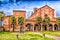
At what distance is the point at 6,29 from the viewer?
12539 mm

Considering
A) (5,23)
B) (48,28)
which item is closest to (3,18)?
(5,23)

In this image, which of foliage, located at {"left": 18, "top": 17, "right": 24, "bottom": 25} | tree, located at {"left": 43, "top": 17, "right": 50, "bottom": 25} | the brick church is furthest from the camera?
tree, located at {"left": 43, "top": 17, "right": 50, "bottom": 25}

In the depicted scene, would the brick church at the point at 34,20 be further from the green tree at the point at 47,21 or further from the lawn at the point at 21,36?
the lawn at the point at 21,36

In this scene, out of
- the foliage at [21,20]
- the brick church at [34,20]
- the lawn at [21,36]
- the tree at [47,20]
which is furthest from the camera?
the tree at [47,20]

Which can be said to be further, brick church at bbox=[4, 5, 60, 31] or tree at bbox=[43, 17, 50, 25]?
tree at bbox=[43, 17, 50, 25]

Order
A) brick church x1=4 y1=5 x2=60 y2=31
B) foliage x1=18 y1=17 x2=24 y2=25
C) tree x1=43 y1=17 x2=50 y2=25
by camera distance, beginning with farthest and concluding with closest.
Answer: tree x1=43 y1=17 x2=50 y2=25
brick church x1=4 y1=5 x2=60 y2=31
foliage x1=18 y1=17 x2=24 y2=25

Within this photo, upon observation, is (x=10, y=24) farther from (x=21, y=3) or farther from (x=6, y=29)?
(x=21, y=3)

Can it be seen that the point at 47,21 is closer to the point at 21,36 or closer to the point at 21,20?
the point at 21,20

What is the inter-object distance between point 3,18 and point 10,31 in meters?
0.66

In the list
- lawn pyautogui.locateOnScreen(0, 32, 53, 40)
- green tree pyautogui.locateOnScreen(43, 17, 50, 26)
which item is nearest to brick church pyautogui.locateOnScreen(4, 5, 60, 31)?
green tree pyautogui.locateOnScreen(43, 17, 50, 26)

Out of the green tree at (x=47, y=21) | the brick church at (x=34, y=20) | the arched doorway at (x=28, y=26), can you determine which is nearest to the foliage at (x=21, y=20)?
the brick church at (x=34, y=20)

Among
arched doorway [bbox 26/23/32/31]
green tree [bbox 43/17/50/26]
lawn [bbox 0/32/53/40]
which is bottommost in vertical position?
lawn [bbox 0/32/53/40]

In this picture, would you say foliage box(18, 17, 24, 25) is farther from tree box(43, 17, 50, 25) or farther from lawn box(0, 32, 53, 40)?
tree box(43, 17, 50, 25)

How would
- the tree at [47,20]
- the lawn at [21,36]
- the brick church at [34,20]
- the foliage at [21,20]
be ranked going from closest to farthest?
1. the lawn at [21,36]
2. the foliage at [21,20]
3. the brick church at [34,20]
4. the tree at [47,20]
